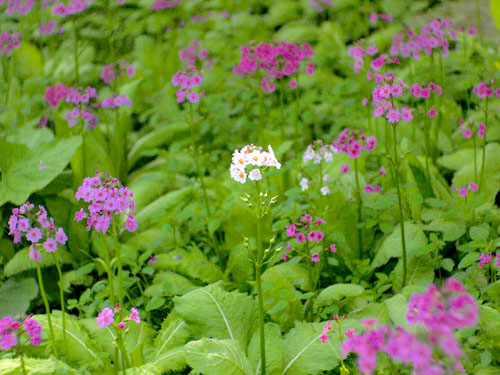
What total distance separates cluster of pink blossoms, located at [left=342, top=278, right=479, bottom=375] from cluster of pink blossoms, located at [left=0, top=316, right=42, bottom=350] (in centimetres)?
120

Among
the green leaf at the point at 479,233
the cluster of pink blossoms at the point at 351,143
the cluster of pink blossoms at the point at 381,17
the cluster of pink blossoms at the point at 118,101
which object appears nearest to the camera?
the green leaf at the point at 479,233

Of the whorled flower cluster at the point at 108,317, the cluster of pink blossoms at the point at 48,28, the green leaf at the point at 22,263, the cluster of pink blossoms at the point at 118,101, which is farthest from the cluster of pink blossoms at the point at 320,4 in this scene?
the whorled flower cluster at the point at 108,317

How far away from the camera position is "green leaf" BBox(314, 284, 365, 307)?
2.31 metres

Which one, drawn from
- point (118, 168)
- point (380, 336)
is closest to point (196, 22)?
point (118, 168)

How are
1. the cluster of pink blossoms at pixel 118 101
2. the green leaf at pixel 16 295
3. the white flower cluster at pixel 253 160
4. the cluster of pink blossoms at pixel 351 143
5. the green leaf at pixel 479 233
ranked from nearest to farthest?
the white flower cluster at pixel 253 160 < the green leaf at pixel 479 233 < the cluster of pink blossoms at pixel 351 143 < the green leaf at pixel 16 295 < the cluster of pink blossoms at pixel 118 101

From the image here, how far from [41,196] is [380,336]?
2.82 metres

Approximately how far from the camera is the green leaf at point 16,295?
2975mm

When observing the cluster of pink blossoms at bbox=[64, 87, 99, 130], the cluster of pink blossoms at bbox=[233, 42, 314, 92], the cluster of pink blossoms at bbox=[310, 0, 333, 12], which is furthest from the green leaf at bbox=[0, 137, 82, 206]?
the cluster of pink blossoms at bbox=[310, 0, 333, 12]

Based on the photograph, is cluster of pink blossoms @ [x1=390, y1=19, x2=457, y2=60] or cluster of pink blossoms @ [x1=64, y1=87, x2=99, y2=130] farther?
cluster of pink blossoms @ [x1=390, y1=19, x2=457, y2=60]

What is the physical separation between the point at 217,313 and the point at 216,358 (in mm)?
402

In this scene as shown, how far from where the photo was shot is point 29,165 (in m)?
3.32

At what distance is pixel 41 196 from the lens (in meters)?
3.46

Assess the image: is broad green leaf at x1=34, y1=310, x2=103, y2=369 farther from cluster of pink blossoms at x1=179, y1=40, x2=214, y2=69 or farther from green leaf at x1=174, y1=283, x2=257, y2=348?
cluster of pink blossoms at x1=179, y1=40, x2=214, y2=69

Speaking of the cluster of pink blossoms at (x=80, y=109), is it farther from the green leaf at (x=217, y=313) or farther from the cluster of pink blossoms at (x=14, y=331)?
the cluster of pink blossoms at (x=14, y=331)
